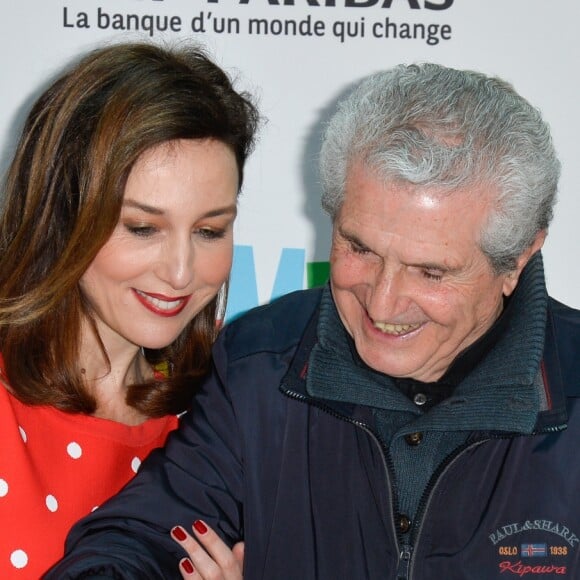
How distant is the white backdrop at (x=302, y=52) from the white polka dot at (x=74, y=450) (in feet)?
2.62

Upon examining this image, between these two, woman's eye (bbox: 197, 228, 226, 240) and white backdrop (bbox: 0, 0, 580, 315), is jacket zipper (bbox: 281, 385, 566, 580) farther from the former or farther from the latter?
white backdrop (bbox: 0, 0, 580, 315)

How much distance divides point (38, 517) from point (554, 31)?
1694 mm

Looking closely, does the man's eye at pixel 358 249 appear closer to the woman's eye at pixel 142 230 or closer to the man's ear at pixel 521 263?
the man's ear at pixel 521 263

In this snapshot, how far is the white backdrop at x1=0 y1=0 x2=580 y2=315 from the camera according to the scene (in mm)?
2836

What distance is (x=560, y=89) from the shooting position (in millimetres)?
2891

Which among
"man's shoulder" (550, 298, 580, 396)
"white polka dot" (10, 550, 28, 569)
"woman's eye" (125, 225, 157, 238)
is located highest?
"woman's eye" (125, 225, 157, 238)

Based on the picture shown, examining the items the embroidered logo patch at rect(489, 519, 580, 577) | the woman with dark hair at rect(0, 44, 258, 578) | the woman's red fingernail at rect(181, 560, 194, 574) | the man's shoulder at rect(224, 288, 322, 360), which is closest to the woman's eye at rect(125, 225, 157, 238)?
the woman with dark hair at rect(0, 44, 258, 578)

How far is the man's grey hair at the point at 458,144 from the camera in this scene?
74.7 inches

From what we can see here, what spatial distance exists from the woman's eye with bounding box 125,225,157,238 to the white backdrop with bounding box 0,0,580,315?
0.73m

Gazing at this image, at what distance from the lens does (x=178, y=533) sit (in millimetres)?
2061

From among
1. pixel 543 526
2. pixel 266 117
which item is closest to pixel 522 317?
pixel 543 526

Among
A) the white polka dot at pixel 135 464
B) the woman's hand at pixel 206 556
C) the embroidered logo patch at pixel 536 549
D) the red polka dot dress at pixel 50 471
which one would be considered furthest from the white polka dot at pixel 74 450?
the embroidered logo patch at pixel 536 549

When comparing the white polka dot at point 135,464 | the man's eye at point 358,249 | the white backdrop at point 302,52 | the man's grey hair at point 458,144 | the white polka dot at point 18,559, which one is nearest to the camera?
the man's grey hair at point 458,144

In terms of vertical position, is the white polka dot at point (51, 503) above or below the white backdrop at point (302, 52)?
below
